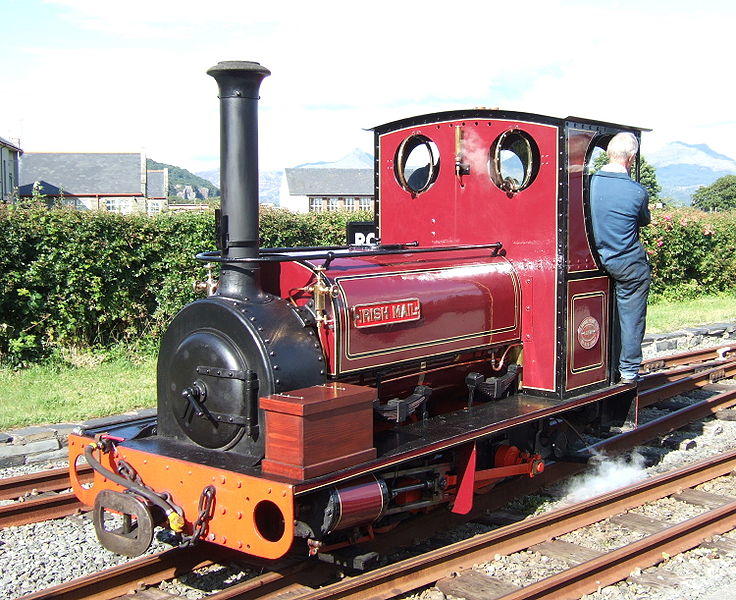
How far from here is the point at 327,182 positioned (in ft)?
248

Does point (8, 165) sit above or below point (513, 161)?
above

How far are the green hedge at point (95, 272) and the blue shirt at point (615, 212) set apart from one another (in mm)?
6220

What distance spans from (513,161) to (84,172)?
182 feet

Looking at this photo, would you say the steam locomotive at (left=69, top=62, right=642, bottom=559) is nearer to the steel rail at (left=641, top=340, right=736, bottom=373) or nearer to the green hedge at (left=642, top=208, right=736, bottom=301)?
the steel rail at (left=641, top=340, right=736, bottom=373)

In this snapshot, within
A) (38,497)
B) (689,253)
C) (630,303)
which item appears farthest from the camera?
(689,253)

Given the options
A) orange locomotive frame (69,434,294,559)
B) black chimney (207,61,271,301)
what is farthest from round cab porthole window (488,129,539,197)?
orange locomotive frame (69,434,294,559)

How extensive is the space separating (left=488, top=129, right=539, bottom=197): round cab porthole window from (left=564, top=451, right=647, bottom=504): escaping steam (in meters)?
2.33

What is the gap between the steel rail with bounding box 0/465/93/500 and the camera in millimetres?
6039

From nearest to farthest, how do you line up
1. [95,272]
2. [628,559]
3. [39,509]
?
[628,559]
[39,509]
[95,272]

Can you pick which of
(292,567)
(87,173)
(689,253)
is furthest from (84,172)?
(292,567)

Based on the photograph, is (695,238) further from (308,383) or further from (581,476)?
(308,383)

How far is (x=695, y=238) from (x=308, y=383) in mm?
16147

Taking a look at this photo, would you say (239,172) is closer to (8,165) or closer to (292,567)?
(292,567)

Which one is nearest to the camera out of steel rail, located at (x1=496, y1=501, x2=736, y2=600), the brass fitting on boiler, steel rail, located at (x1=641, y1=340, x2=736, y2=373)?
steel rail, located at (x1=496, y1=501, x2=736, y2=600)
